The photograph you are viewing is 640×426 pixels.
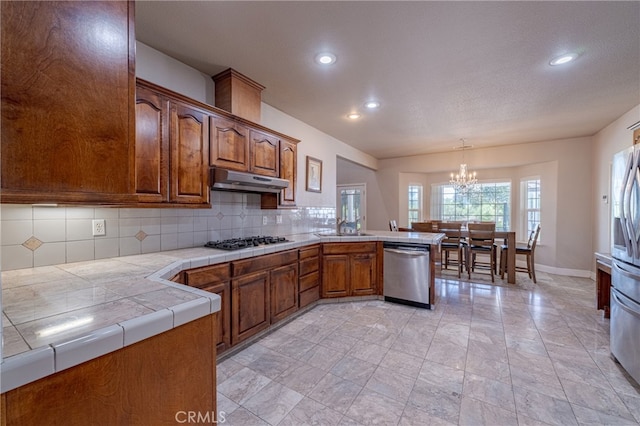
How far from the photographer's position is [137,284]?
50.3 inches

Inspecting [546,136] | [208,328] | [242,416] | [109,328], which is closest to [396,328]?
[242,416]

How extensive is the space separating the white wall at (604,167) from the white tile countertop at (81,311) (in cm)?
526

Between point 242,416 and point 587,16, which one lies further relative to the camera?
point 587,16

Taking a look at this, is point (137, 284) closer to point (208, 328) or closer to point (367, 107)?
point (208, 328)

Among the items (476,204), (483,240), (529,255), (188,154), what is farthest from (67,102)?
(476,204)

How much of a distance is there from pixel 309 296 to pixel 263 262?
3.10ft

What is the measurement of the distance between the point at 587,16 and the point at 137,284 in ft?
10.5

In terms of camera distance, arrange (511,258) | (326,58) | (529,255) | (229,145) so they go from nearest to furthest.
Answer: (326,58) → (229,145) → (511,258) → (529,255)

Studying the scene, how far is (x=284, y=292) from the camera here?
2.78 m

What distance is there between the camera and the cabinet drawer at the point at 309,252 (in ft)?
10.0

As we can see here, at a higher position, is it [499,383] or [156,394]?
[156,394]

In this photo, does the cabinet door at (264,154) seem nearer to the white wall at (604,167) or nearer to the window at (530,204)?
the white wall at (604,167)

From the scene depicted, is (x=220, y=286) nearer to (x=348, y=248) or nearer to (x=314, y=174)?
(x=348, y=248)

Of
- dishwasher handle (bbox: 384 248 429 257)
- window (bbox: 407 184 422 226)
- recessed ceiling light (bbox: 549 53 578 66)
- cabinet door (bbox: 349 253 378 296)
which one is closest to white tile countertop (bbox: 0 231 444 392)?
cabinet door (bbox: 349 253 378 296)
